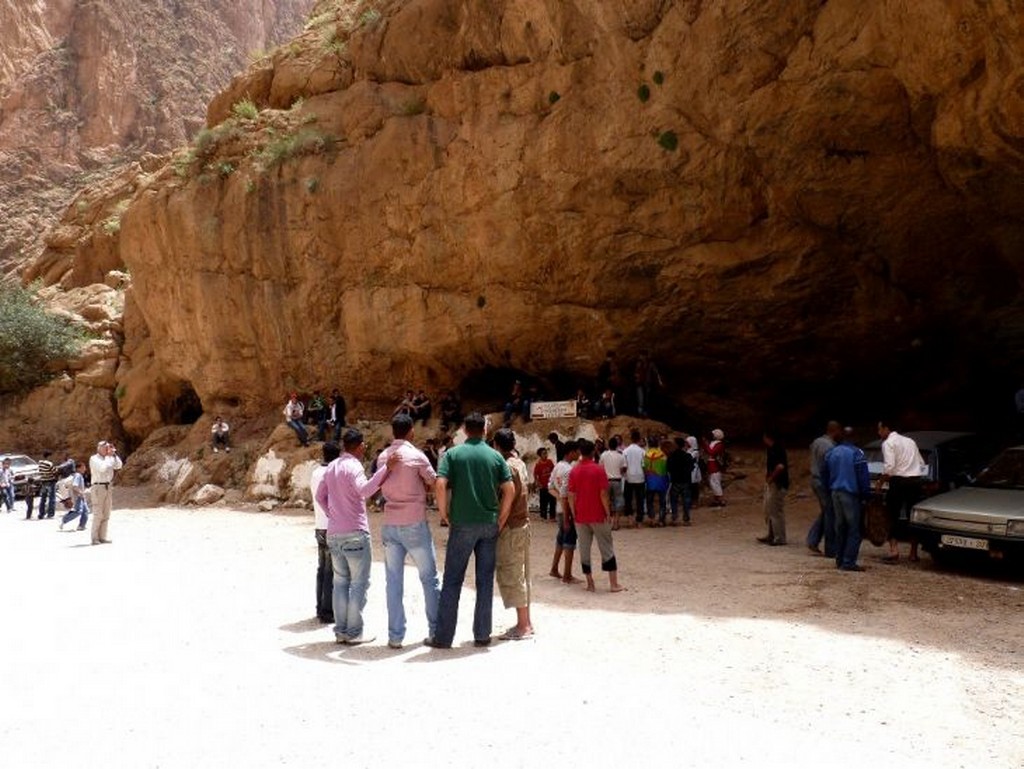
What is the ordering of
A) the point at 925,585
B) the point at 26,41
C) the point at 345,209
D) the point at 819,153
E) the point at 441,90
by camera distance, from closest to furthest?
the point at 925,585
the point at 819,153
the point at 441,90
the point at 345,209
the point at 26,41

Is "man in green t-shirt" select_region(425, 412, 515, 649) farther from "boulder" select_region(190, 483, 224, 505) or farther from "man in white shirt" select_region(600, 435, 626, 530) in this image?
"boulder" select_region(190, 483, 224, 505)

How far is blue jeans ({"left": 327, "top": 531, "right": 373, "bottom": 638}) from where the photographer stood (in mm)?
6633

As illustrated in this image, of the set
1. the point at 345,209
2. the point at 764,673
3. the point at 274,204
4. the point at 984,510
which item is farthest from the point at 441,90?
the point at 764,673

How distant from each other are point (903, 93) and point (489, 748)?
12.4 m

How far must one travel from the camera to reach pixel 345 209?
68.6 feet

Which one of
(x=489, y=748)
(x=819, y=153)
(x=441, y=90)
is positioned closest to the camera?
(x=489, y=748)

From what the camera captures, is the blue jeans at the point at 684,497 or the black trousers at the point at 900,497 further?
the blue jeans at the point at 684,497

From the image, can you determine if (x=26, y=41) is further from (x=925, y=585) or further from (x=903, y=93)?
(x=925, y=585)

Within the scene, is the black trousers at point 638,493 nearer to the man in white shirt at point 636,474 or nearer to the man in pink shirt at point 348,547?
the man in white shirt at point 636,474

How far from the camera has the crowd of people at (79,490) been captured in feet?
44.3

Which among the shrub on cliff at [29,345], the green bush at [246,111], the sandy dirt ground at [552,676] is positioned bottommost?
the sandy dirt ground at [552,676]

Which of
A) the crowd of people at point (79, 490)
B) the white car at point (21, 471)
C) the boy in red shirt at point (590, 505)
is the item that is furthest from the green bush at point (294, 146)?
the boy in red shirt at point (590, 505)

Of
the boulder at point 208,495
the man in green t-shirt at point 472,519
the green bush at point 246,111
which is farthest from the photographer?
the green bush at point 246,111

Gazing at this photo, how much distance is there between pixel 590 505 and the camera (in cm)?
843
